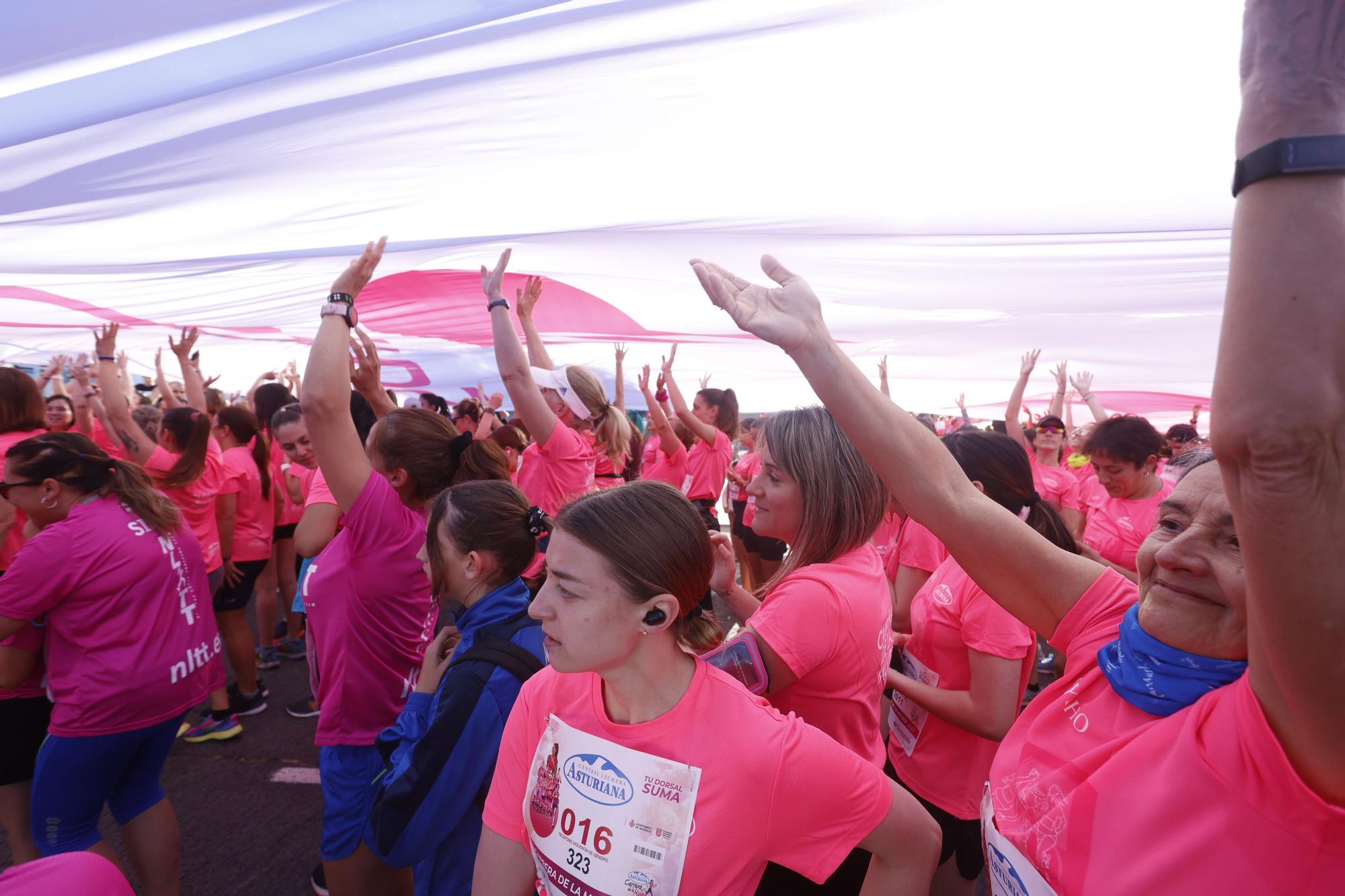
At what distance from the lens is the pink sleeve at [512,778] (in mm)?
1400

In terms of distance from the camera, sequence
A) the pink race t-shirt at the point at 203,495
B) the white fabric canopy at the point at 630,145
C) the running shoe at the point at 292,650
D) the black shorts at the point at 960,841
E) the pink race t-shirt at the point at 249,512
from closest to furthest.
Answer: the white fabric canopy at the point at 630,145 < the black shorts at the point at 960,841 < the pink race t-shirt at the point at 203,495 < the pink race t-shirt at the point at 249,512 < the running shoe at the point at 292,650

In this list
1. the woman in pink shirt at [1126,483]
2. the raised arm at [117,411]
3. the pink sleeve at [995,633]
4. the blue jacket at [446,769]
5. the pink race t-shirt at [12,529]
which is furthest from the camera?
the raised arm at [117,411]

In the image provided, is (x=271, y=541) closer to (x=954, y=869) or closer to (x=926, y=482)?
(x=954, y=869)

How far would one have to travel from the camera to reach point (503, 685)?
66.8 inches

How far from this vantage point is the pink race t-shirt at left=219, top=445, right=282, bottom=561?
4.80 m

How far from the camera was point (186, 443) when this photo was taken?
4336 mm

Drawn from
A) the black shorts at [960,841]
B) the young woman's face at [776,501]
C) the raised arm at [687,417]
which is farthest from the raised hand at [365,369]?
the raised arm at [687,417]

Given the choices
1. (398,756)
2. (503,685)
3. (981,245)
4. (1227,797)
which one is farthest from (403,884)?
(981,245)

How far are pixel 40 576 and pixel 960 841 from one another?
2.96 metres

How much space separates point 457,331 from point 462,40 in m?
5.04

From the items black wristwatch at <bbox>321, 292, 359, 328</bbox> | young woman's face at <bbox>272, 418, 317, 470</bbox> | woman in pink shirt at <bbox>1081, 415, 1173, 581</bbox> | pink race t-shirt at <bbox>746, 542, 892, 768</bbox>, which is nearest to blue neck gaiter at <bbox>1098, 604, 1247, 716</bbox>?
pink race t-shirt at <bbox>746, 542, 892, 768</bbox>

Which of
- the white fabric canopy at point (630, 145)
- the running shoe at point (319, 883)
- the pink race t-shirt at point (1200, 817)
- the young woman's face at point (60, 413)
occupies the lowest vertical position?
the running shoe at point (319, 883)

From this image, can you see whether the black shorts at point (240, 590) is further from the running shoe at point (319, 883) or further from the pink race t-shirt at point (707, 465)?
the pink race t-shirt at point (707, 465)

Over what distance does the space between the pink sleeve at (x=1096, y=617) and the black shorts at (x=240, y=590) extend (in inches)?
187
